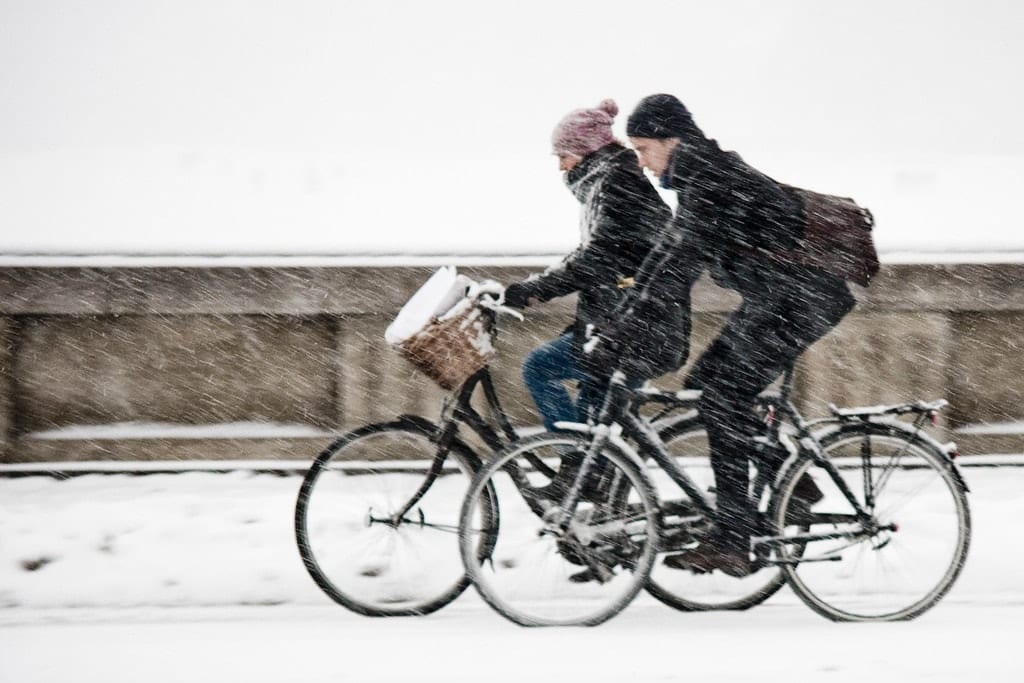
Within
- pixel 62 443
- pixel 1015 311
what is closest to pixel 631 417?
pixel 1015 311

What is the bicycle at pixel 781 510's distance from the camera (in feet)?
13.9

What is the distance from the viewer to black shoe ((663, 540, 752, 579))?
4.21 m

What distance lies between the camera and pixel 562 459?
4.32 m

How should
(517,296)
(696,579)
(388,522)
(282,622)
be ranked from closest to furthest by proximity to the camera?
1. (517,296)
2. (388,522)
3. (282,622)
4. (696,579)

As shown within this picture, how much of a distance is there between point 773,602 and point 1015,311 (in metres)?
A: 2.48

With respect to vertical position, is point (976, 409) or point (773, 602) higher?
point (976, 409)

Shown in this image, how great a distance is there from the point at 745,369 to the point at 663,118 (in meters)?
1.04

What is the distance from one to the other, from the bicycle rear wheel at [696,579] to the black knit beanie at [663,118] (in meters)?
1.17

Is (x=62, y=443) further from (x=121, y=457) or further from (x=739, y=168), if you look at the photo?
(x=739, y=168)

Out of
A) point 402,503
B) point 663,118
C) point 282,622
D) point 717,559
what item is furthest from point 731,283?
point 282,622

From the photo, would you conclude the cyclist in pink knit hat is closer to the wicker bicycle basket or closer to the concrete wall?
the wicker bicycle basket

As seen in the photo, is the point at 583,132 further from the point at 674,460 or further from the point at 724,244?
the point at 674,460

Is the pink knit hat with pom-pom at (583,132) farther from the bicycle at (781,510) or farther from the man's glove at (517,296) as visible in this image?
the bicycle at (781,510)

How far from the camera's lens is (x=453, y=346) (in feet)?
13.5
